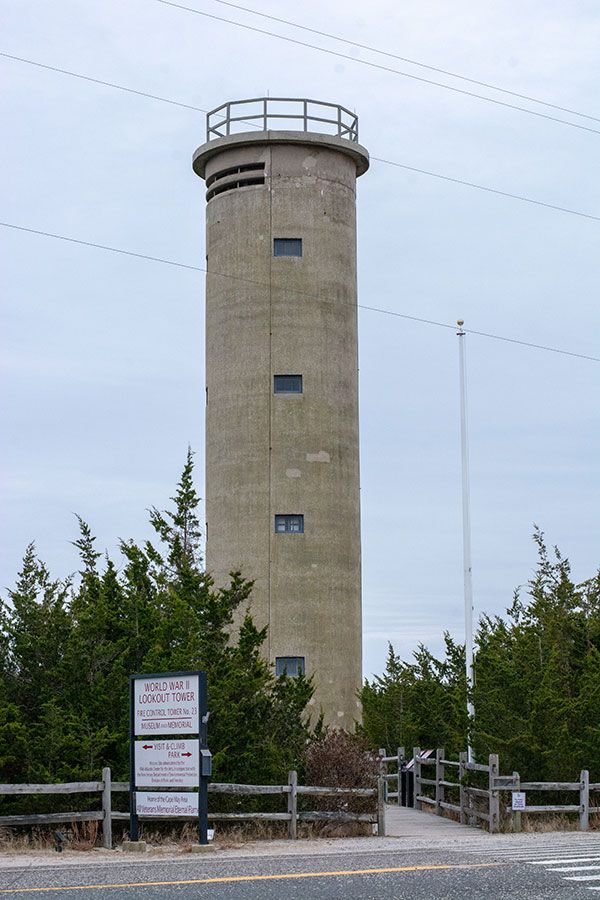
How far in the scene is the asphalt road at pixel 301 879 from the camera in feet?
46.7

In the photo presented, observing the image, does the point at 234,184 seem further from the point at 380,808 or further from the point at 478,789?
the point at 380,808

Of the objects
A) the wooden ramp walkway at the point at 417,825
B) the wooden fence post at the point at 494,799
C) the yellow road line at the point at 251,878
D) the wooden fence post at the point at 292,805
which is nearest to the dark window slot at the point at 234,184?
the wooden ramp walkway at the point at 417,825

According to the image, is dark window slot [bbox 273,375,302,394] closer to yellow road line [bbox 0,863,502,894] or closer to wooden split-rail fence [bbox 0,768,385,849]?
wooden split-rail fence [bbox 0,768,385,849]

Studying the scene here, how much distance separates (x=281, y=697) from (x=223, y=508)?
46.1 ft

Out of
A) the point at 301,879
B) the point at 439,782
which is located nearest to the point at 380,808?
the point at 439,782

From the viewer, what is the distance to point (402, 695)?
4238 centimetres

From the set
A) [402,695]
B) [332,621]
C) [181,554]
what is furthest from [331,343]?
[181,554]

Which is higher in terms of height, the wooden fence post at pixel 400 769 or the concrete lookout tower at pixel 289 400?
the concrete lookout tower at pixel 289 400

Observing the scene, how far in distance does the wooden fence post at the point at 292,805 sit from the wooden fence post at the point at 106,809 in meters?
3.50

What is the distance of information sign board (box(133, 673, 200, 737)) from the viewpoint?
20.2m

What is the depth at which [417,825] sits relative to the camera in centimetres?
2805

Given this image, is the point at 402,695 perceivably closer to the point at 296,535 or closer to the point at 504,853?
the point at 296,535

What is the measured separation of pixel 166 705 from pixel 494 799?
8.59 m

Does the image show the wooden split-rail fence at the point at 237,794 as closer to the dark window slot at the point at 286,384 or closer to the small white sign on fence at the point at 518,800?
the small white sign on fence at the point at 518,800
